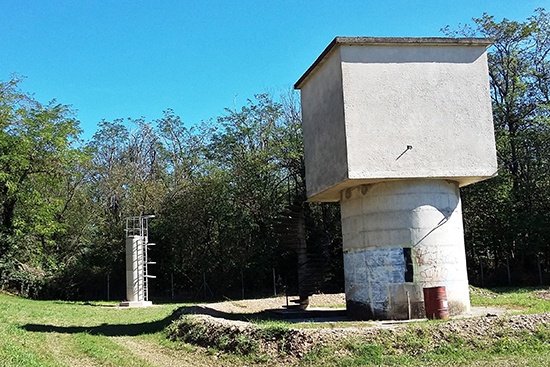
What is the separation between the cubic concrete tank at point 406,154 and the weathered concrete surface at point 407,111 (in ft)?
0.09

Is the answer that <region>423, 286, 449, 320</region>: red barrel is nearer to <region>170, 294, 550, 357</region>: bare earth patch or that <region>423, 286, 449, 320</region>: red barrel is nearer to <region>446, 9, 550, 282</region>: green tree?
<region>170, 294, 550, 357</region>: bare earth patch

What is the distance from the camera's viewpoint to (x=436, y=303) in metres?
14.5

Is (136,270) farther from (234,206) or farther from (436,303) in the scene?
(436,303)

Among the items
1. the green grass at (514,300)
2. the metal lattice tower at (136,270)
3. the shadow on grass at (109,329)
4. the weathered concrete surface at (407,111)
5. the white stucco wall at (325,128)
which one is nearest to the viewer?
the weathered concrete surface at (407,111)

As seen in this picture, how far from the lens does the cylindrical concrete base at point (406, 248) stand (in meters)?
15.3

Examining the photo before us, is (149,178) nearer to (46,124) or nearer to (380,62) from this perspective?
(46,124)

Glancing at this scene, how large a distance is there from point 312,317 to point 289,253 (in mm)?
14895

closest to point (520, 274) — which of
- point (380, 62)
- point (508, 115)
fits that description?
point (508, 115)

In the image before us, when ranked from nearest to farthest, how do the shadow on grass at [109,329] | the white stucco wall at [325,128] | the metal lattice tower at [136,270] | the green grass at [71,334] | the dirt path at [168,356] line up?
the green grass at [71,334]
the dirt path at [168,356]
the white stucco wall at [325,128]
the shadow on grass at [109,329]
the metal lattice tower at [136,270]

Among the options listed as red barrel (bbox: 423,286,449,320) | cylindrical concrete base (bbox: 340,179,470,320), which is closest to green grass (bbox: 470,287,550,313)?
cylindrical concrete base (bbox: 340,179,470,320)

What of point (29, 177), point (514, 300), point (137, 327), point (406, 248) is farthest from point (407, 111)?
point (29, 177)

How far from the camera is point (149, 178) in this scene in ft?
135

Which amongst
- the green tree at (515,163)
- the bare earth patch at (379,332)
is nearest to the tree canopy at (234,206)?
the green tree at (515,163)

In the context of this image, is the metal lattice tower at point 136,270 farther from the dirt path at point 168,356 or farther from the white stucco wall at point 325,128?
the dirt path at point 168,356
